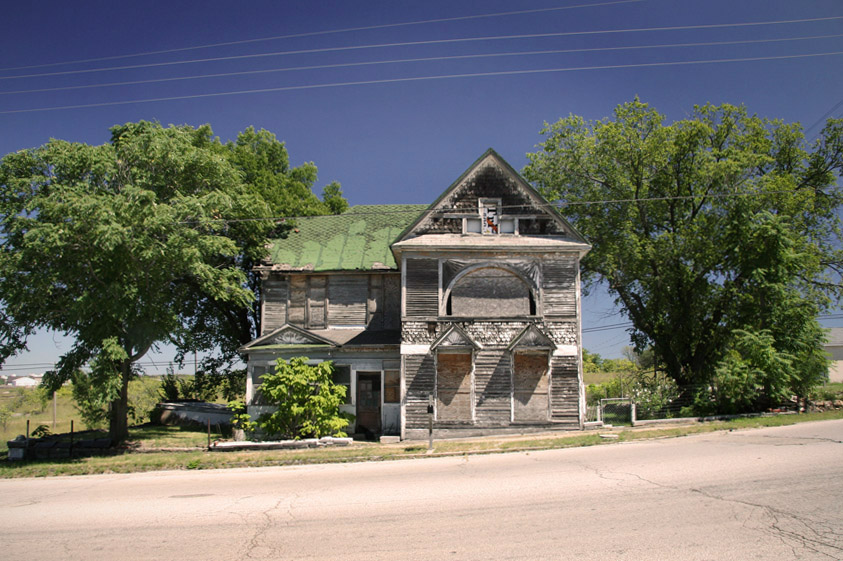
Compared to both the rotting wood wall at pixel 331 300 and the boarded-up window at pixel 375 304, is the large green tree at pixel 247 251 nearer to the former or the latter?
the rotting wood wall at pixel 331 300

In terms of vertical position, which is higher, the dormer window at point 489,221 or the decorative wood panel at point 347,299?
the dormer window at point 489,221

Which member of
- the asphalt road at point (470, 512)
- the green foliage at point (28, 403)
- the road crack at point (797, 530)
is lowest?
the green foliage at point (28, 403)

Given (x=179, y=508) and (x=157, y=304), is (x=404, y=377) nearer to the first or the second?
(x=157, y=304)

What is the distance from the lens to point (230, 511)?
888 centimetres

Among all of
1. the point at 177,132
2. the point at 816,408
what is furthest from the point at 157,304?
the point at 816,408

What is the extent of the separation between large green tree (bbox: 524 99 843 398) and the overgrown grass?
5.06 m

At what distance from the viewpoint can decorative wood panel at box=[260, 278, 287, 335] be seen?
22688 millimetres

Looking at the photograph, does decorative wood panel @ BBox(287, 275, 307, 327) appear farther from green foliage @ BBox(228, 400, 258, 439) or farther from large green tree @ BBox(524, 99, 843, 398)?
large green tree @ BBox(524, 99, 843, 398)

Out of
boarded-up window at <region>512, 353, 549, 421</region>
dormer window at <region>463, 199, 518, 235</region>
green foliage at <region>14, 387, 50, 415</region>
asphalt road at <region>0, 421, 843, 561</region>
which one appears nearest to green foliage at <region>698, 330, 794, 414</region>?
boarded-up window at <region>512, 353, 549, 421</region>

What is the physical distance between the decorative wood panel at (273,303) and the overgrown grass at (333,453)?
5.24 metres

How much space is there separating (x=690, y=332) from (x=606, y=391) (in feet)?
25.8

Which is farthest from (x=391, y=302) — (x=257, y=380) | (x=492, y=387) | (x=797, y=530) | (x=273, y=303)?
(x=797, y=530)

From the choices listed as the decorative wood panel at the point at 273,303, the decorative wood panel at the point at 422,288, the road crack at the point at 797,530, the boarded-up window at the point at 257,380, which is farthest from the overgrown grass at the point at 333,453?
the road crack at the point at 797,530

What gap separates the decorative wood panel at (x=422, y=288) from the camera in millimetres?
19562
